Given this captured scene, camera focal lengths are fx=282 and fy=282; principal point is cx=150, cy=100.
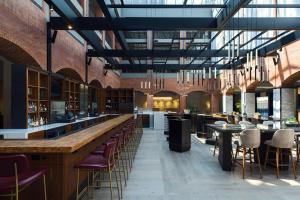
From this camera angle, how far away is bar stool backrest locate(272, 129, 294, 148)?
527 cm

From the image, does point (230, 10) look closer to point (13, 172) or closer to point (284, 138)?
point (284, 138)

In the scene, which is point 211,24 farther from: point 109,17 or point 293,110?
point 293,110

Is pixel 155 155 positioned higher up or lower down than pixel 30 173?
lower down

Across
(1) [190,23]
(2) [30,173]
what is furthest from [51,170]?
(1) [190,23]

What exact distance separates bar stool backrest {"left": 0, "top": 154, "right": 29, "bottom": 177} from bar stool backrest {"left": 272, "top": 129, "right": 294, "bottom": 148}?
4.47 meters

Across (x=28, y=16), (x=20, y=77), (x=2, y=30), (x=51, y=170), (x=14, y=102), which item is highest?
(x=28, y=16)

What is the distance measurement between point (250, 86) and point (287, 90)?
365 cm

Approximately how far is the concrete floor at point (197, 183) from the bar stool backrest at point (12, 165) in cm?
171

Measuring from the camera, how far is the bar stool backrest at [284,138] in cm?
527

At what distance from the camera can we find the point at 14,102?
607 centimetres

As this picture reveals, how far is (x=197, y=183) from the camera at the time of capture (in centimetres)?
489

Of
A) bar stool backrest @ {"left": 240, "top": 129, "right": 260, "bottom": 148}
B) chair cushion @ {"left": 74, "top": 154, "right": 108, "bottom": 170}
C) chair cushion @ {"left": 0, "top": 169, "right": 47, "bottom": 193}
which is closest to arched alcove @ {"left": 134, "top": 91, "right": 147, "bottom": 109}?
Result: bar stool backrest @ {"left": 240, "top": 129, "right": 260, "bottom": 148}

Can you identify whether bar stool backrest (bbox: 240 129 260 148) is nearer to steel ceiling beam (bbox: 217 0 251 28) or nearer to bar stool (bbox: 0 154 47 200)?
steel ceiling beam (bbox: 217 0 251 28)

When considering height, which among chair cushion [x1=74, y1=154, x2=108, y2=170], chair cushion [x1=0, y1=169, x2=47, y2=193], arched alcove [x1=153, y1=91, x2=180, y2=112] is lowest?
chair cushion [x1=74, y1=154, x2=108, y2=170]
